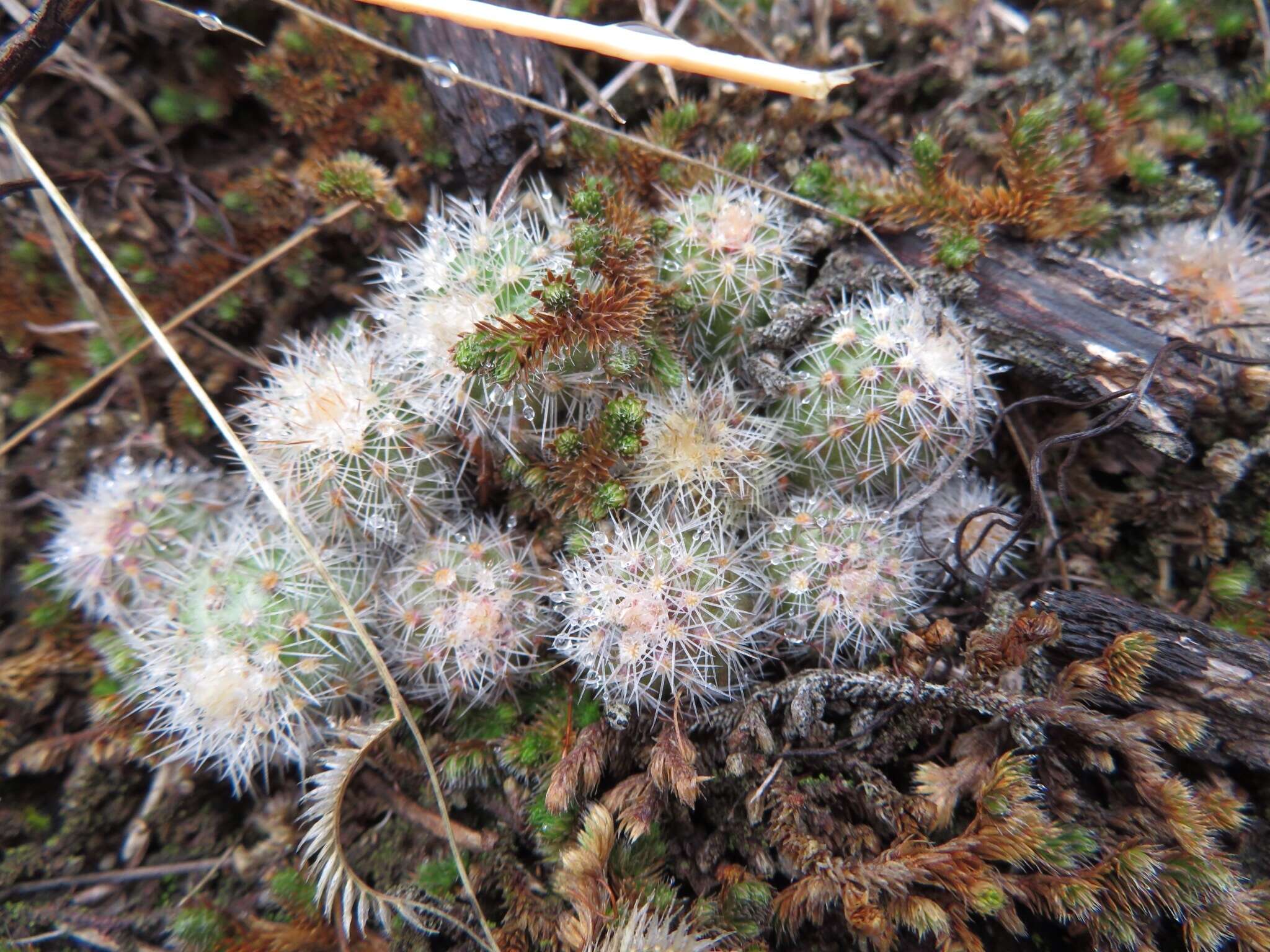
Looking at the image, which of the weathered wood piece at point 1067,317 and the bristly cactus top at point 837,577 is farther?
the weathered wood piece at point 1067,317

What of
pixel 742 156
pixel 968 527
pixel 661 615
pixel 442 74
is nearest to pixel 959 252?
pixel 742 156

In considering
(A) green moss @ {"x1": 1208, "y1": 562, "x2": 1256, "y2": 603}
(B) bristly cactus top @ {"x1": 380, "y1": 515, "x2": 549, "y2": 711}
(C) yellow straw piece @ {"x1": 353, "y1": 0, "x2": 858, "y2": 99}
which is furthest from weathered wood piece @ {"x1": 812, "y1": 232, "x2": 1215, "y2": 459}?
(B) bristly cactus top @ {"x1": 380, "y1": 515, "x2": 549, "y2": 711}

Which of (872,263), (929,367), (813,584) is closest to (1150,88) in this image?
(872,263)

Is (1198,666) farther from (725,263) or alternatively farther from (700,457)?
(725,263)

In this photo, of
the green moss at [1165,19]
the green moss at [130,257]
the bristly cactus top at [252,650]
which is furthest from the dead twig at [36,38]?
the green moss at [1165,19]

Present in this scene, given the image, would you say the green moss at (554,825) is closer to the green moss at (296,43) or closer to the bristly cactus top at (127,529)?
the bristly cactus top at (127,529)

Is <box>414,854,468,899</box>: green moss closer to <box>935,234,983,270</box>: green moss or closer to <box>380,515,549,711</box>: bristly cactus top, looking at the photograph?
<box>380,515,549,711</box>: bristly cactus top

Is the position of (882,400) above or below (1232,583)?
above
